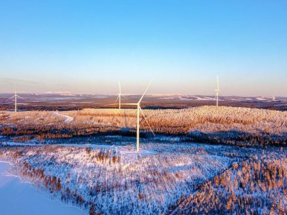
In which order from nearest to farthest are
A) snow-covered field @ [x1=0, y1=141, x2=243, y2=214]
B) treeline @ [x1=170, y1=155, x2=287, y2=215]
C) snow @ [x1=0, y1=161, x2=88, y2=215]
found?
1. treeline @ [x1=170, y1=155, x2=287, y2=215]
2. snow @ [x1=0, y1=161, x2=88, y2=215]
3. snow-covered field @ [x1=0, y1=141, x2=243, y2=214]

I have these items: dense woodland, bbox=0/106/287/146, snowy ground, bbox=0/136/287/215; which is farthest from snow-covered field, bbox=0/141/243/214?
dense woodland, bbox=0/106/287/146

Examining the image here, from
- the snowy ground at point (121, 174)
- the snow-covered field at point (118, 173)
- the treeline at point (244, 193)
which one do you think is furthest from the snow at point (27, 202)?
the treeline at point (244, 193)

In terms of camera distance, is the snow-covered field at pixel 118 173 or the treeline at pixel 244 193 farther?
the snow-covered field at pixel 118 173

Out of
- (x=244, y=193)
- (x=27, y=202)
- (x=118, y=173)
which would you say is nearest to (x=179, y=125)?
(x=118, y=173)

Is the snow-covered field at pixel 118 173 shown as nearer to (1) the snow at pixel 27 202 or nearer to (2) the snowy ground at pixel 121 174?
(2) the snowy ground at pixel 121 174

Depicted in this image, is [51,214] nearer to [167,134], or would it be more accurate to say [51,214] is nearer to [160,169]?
[160,169]

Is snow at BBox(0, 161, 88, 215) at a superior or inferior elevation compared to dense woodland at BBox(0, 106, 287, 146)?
inferior

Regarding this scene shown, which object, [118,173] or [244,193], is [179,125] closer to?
[118,173]

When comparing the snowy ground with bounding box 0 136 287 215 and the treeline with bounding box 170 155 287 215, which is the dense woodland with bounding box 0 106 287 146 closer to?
the snowy ground with bounding box 0 136 287 215

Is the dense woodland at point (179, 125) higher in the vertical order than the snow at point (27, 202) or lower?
higher
